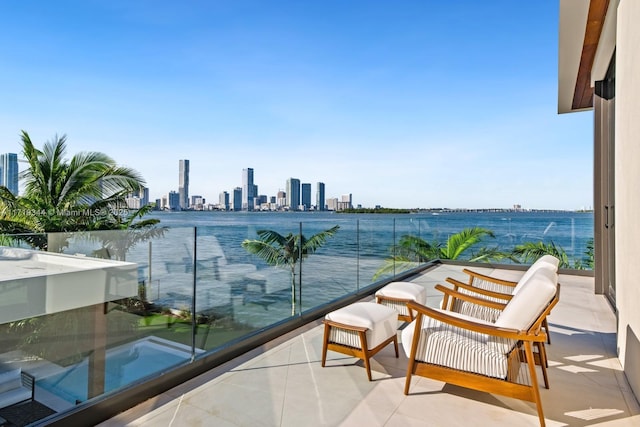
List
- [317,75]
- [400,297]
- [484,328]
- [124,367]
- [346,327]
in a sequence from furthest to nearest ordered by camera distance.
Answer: [317,75] < [400,297] < [346,327] < [124,367] < [484,328]

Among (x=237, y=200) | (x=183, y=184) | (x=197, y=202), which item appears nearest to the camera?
(x=197, y=202)

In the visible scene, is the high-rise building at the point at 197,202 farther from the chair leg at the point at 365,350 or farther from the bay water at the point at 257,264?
the chair leg at the point at 365,350

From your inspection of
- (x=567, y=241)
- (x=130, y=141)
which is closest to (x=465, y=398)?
(x=567, y=241)

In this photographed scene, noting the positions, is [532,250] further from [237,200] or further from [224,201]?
[237,200]

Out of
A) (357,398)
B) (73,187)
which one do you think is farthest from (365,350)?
(73,187)

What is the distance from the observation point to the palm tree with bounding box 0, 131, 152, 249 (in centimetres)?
752

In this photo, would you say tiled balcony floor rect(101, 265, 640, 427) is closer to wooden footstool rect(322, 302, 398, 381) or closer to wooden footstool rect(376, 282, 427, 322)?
wooden footstool rect(322, 302, 398, 381)

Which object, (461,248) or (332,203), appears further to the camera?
(332,203)

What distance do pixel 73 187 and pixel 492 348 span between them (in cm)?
917

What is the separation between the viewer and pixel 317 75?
364 inches

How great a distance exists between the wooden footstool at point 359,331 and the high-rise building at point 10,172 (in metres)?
8.75

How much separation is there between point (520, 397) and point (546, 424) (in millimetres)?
221

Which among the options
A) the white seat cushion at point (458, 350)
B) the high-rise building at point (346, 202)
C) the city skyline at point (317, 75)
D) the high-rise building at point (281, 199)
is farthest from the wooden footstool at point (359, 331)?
the high-rise building at point (281, 199)

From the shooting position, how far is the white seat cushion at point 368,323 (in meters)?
2.62
